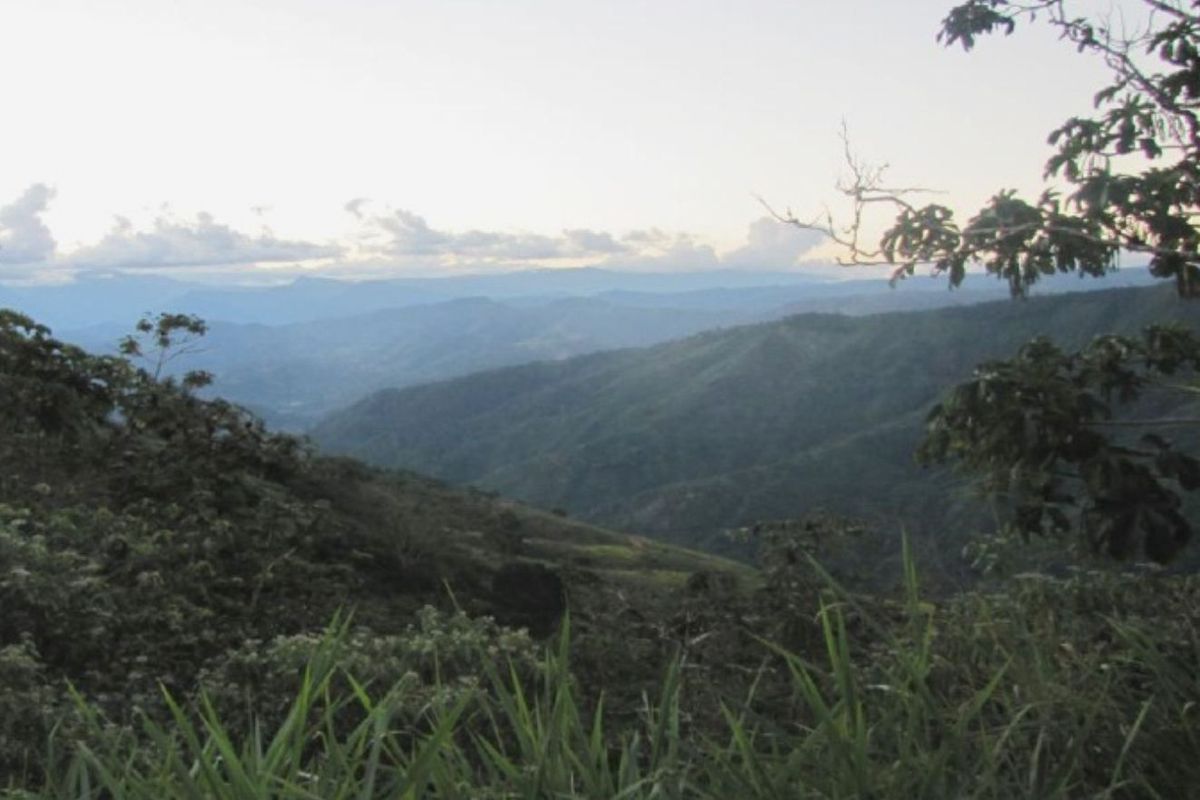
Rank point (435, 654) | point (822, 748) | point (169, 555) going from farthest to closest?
point (169, 555) < point (435, 654) < point (822, 748)

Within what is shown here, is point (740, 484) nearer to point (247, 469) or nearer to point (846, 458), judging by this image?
point (846, 458)

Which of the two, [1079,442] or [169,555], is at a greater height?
[1079,442]

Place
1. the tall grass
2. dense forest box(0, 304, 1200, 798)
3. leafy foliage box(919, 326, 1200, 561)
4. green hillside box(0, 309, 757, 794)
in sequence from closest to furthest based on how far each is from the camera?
the tall grass, dense forest box(0, 304, 1200, 798), leafy foliage box(919, 326, 1200, 561), green hillside box(0, 309, 757, 794)

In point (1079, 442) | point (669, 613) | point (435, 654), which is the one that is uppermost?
point (1079, 442)

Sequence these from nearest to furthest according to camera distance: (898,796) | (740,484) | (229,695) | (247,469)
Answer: (898,796) < (229,695) < (247,469) < (740,484)

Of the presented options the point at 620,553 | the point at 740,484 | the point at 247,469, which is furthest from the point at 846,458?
the point at 247,469

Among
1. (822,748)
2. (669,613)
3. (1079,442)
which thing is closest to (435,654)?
(822,748)

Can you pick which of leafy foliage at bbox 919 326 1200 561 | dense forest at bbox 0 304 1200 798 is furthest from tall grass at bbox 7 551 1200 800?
leafy foliage at bbox 919 326 1200 561

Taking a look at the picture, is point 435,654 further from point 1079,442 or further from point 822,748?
point 1079,442

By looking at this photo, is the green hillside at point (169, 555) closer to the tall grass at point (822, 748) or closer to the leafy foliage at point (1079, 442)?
the tall grass at point (822, 748)

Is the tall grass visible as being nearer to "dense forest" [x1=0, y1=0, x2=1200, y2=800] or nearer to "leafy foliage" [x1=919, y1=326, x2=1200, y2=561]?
"dense forest" [x1=0, y1=0, x2=1200, y2=800]

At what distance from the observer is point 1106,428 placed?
5.63 m

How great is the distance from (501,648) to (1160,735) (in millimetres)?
3612

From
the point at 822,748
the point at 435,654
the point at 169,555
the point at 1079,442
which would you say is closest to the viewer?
the point at 822,748
